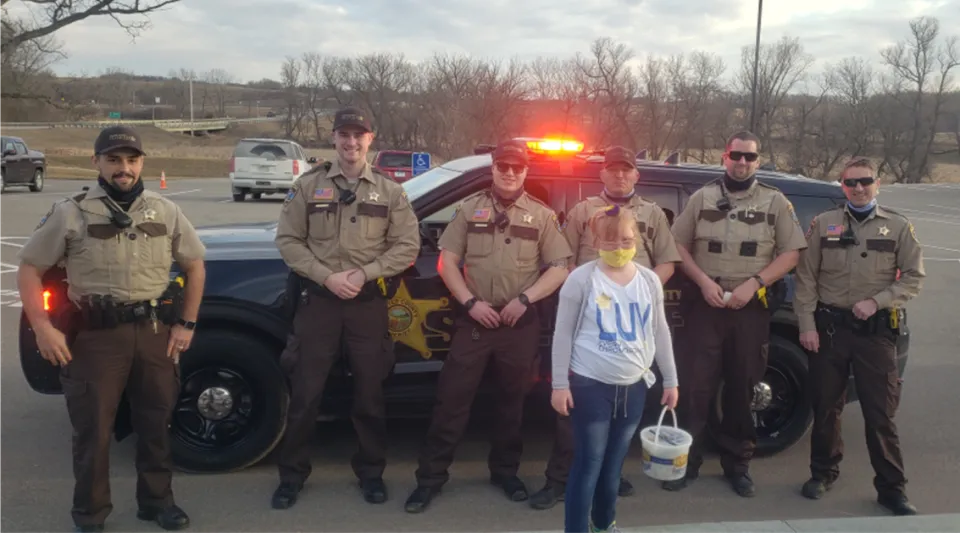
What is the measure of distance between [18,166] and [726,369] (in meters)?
23.1

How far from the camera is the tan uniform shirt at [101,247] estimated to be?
11.0 feet

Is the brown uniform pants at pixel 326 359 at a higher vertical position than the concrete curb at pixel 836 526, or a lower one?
higher

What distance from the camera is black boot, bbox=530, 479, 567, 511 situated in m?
3.94

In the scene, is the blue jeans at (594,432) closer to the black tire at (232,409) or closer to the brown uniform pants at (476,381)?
the brown uniform pants at (476,381)

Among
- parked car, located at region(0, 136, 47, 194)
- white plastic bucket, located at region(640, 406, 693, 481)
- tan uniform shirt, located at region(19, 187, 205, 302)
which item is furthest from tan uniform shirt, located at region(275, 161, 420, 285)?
parked car, located at region(0, 136, 47, 194)

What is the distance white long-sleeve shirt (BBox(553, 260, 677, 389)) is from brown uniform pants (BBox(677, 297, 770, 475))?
3.95 feet

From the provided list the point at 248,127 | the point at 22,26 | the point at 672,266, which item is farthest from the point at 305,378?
the point at 248,127

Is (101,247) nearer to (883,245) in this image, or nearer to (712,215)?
(712,215)

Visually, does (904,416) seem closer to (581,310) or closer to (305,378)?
(581,310)

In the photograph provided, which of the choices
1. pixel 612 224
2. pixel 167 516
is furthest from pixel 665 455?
pixel 167 516

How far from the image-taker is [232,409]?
4215mm

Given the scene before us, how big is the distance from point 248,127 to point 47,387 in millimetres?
90207

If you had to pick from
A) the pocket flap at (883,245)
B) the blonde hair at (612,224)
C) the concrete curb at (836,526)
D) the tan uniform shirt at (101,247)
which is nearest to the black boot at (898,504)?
the concrete curb at (836,526)

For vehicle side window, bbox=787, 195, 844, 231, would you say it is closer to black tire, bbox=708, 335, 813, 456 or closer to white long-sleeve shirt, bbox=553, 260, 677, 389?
black tire, bbox=708, 335, 813, 456
